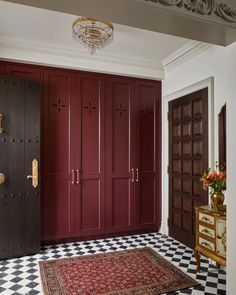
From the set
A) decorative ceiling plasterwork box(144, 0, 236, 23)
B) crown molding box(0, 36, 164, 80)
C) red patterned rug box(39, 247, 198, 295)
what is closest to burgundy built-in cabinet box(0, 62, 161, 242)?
crown molding box(0, 36, 164, 80)

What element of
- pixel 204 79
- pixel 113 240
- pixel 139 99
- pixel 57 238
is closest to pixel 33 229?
pixel 57 238

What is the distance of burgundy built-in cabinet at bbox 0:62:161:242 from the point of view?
12.6ft

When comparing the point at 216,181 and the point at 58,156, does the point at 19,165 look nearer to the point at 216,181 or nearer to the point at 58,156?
the point at 58,156

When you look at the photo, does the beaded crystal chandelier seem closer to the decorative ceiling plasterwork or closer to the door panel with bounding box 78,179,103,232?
the decorative ceiling plasterwork

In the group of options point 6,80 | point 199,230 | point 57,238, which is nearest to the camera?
point 199,230

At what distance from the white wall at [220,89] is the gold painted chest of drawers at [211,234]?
0.78 m

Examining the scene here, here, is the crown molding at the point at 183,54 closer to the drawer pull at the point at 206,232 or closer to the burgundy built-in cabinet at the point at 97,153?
the burgundy built-in cabinet at the point at 97,153

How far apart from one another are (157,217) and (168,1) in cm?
374

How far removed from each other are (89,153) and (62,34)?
1746 millimetres

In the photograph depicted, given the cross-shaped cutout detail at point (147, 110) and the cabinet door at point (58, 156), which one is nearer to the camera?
the cabinet door at point (58, 156)

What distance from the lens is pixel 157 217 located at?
4504mm

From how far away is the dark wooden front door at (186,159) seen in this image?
3.44 m

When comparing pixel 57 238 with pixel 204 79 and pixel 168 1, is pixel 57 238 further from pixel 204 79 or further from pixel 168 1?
pixel 168 1

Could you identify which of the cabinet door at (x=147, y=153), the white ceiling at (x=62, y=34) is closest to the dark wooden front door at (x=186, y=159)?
the cabinet door at (x=147, y=153)
